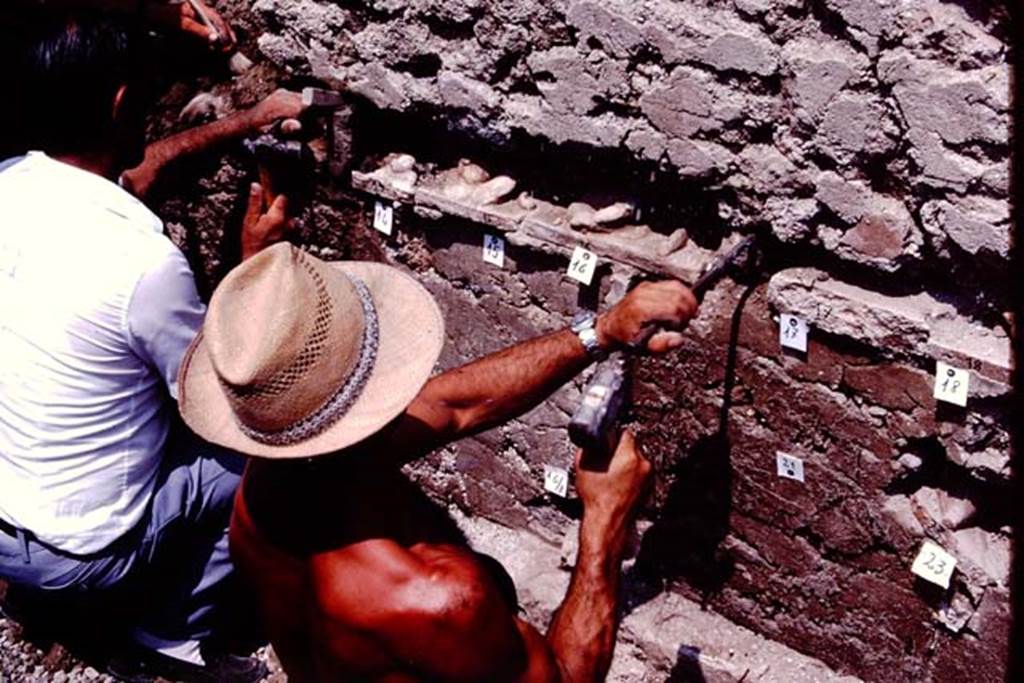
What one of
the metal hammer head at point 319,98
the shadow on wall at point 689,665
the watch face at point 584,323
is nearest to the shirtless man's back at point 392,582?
the watch face at point 584,323

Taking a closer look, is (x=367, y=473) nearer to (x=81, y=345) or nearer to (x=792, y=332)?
(x=81, y=345)

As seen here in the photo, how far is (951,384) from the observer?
3006 mm

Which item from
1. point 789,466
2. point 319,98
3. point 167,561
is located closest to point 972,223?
point 789,466

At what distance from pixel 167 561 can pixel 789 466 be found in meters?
1.84

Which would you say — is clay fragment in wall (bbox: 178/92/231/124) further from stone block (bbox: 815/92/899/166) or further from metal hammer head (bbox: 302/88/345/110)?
stone block (bbox: 815/92/899/166)

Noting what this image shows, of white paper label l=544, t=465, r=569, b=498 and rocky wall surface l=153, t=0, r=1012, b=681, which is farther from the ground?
rocky wall surface l=153, t=0, r=1012, b=681

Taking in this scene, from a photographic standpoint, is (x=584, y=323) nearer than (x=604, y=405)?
No

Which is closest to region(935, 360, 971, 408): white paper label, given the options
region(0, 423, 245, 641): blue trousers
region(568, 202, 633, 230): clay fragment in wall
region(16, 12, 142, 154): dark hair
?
region(568, 202, 633, 230): clay fragment in wall

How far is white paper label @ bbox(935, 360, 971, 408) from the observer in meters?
2.98

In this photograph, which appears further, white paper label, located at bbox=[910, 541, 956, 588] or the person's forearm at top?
white paper label, located at bbox=[910, 541, 956, 588]

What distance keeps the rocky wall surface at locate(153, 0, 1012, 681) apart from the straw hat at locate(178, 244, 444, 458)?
40.6 inches

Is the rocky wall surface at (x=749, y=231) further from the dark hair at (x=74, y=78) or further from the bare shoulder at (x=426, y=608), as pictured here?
the bare shoulder at (x=426, y=608)

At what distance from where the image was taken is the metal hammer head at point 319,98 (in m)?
3.80

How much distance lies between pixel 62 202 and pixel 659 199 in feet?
5.35
